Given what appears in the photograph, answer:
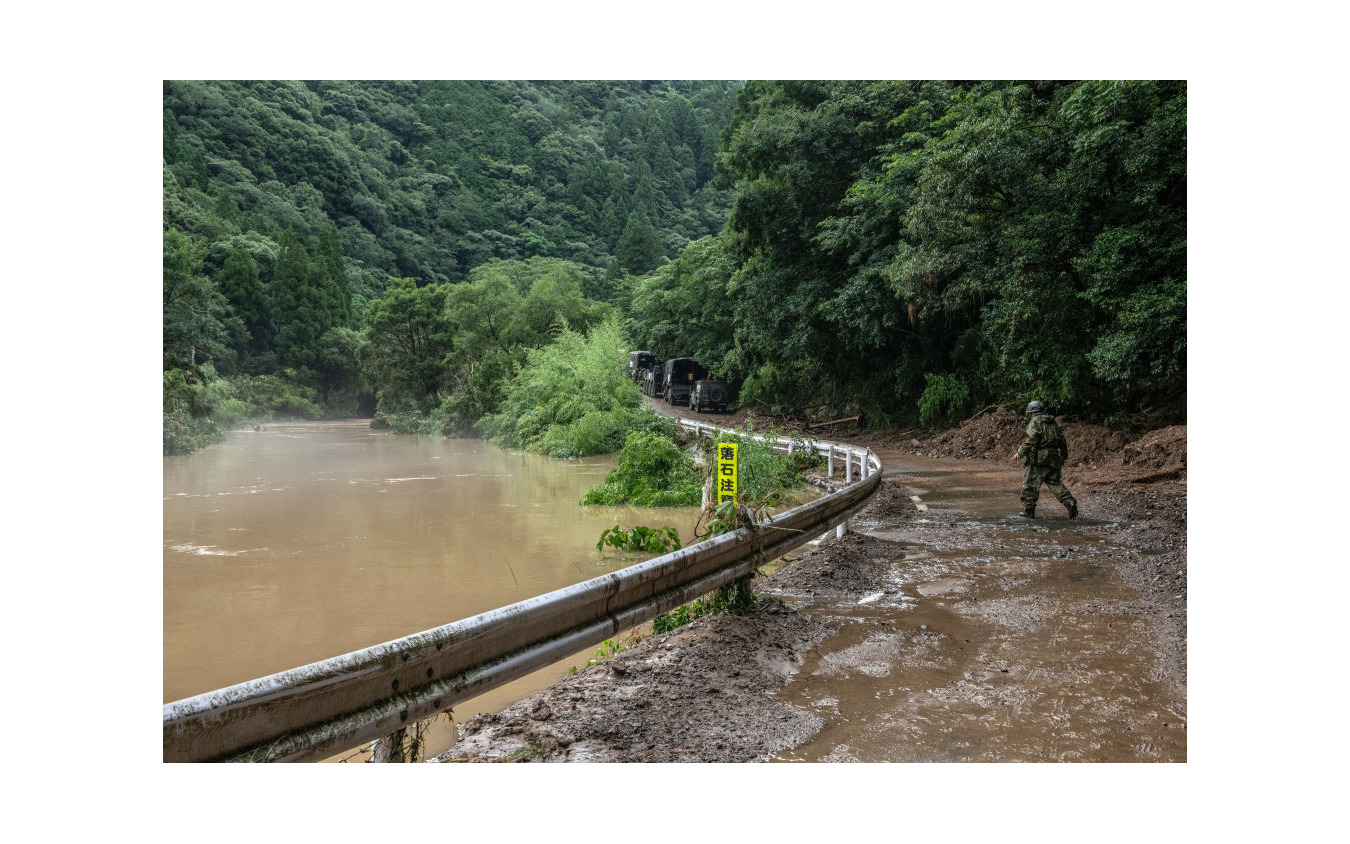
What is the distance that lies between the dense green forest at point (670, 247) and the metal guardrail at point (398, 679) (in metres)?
11.8

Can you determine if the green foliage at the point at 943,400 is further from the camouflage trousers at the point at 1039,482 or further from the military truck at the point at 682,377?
the military truck at the point at 682,377

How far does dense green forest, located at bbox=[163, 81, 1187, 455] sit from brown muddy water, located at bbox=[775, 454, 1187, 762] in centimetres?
771

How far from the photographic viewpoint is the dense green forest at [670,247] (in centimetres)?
1516

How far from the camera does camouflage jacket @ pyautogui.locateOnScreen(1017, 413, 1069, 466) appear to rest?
10.4 m

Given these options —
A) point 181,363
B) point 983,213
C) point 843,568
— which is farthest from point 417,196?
point 843,568

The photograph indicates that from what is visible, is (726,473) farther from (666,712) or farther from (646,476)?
(646,476)

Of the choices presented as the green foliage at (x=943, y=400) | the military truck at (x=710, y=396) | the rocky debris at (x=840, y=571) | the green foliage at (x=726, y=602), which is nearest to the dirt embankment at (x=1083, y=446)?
the green foliage at (x=943, y=400)

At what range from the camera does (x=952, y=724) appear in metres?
3.73

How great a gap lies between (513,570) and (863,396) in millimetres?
17288

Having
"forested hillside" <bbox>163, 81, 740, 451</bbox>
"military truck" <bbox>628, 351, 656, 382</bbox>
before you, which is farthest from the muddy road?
"forested hillside" <bbox>163, 81, 740, 451</bbox>

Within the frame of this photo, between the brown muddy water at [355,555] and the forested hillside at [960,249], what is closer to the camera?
the brown muddy water at [355,555]

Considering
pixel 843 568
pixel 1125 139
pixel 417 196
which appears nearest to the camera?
pixel 843 568

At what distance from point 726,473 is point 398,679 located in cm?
334

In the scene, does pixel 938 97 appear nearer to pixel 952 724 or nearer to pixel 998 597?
pixel 998 597
